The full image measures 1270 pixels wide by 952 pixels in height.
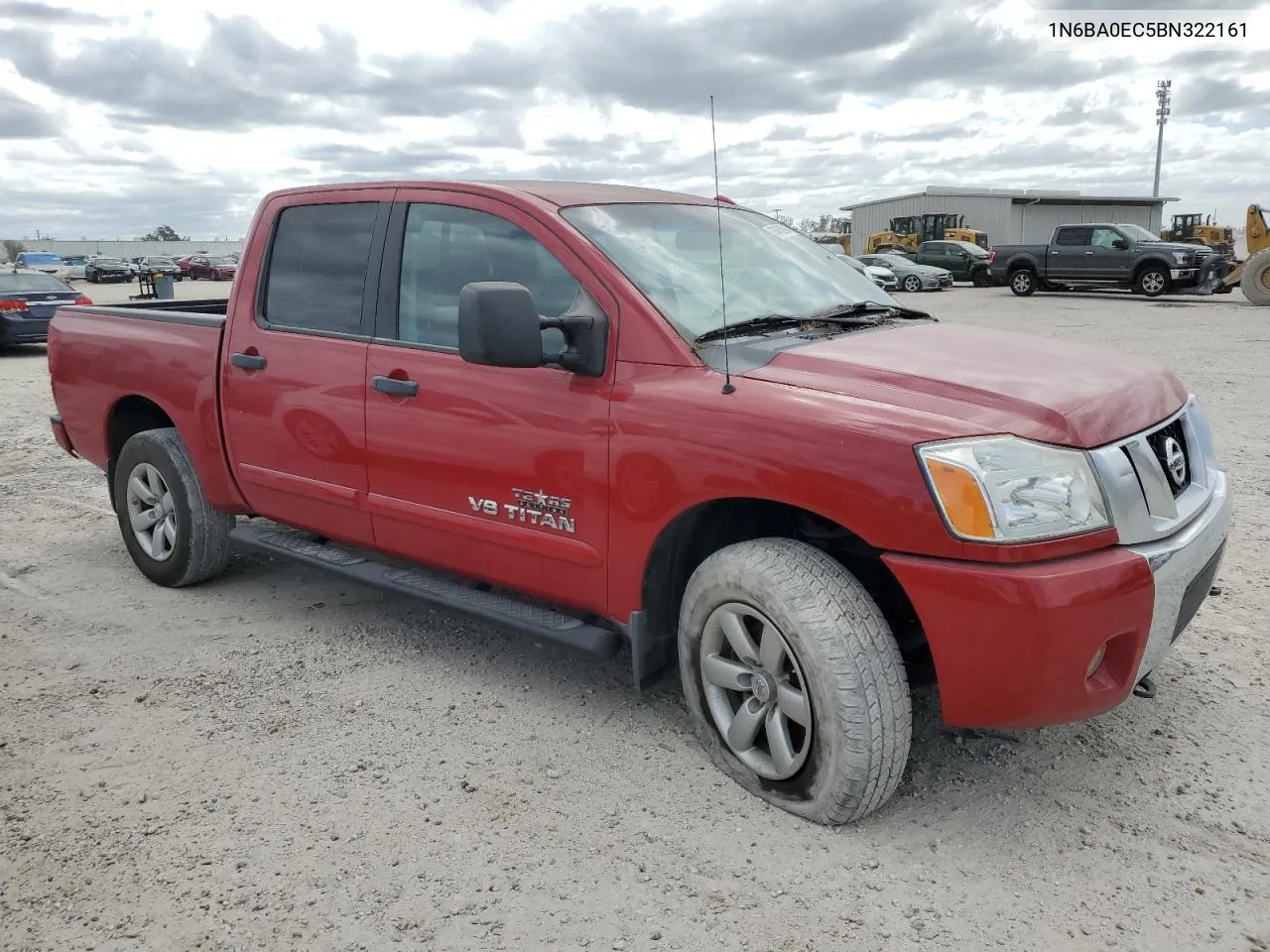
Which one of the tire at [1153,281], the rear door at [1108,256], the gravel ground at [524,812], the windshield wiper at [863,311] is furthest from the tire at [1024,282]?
the windshield wiper at [863,311]

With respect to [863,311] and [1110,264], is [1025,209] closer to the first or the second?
[1110,264]

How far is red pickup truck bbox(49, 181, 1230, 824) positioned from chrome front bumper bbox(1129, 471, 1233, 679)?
0.4 inches

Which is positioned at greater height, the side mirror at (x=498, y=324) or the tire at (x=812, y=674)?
the side mirror at (x=498, y=324)

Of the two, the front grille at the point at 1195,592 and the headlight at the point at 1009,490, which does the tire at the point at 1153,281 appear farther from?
the headlight at the point at 1009,490

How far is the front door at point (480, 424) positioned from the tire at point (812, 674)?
0.43 meters

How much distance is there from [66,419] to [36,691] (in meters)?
1.97

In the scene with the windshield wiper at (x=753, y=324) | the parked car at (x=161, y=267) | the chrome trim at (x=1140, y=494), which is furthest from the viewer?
the parked car at (x=161, y=267)

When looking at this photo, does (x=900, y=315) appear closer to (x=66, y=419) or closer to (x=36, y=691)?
(x=36, y=691)

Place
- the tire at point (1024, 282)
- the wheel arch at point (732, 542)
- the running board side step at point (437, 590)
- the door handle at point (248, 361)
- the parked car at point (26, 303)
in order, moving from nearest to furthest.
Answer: the wheel arch at point (732, 542)
the running board side step at point (437, 590)
the door handle at point (248, 361)
the parked car at point (26, 303)
the tire at point (1024, 282)

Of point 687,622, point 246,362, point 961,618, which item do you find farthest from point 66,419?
point 961,618

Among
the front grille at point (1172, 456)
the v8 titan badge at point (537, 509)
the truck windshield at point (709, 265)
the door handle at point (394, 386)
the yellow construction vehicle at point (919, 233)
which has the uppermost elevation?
the yellow construction vehicle at point (919, 233)

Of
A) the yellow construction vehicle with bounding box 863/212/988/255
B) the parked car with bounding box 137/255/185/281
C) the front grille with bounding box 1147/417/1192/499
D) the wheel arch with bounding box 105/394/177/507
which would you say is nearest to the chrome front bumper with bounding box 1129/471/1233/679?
the front grille with bounding box 1147/417/1192/499

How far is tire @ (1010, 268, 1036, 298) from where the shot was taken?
24172 millimetres

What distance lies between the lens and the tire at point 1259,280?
64.4 ft
